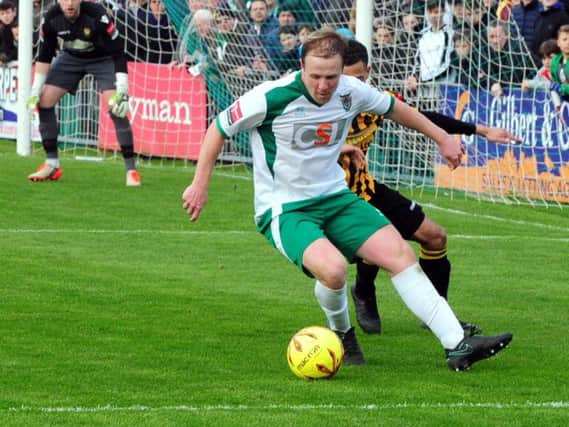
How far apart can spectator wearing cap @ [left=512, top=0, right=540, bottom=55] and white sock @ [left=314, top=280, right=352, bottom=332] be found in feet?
32.0

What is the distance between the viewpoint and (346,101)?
7.68 metres

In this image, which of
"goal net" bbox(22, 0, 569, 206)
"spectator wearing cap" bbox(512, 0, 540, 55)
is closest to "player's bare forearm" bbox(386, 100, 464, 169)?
"goal net" bbox(22, 0, 569, 206)

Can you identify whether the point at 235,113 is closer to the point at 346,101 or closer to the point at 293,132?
the point at 293,132

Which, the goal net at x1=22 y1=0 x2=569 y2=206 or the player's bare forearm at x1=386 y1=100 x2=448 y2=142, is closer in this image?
the player's bare forearm at x1=386 y1=100 x2=448 y2=142

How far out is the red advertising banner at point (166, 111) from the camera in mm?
19953

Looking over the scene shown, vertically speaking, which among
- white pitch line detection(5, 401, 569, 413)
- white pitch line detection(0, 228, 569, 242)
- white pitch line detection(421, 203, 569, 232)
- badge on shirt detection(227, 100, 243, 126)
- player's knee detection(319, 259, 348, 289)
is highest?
badge on shirt detection(227, 100, 243, 126)

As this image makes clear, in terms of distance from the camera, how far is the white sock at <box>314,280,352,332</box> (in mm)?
7625

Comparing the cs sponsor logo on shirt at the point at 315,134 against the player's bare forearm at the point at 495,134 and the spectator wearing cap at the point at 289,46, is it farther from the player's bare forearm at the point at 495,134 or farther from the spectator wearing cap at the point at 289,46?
the spectator wearing cap at the point at 289,46

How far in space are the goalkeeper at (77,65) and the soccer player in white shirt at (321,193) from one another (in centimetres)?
851

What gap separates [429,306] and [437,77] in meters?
9.45

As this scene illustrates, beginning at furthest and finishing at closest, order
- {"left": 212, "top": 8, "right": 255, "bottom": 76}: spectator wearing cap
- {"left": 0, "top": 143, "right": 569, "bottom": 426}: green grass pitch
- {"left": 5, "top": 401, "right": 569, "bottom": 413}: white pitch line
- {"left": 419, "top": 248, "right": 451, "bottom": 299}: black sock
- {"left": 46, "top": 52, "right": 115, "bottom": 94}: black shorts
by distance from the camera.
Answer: {"left": 212, "top": 8, "right": 255, "bottom": 76}: spectator wearing cap
{"left": 46, "top": 52, "right": 115, "bottom": 94}: black shorts
{"left": 419, "top": 248, "right": 451, "bottom": 299}: black sock
{"left": 0, "top": 143, "right": 569, "bottom": 426}: green grass pitch
{"left": 5, "top": 401, "right": 569, "bottom": 413}: white pitch line

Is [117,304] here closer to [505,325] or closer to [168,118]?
[505,325]

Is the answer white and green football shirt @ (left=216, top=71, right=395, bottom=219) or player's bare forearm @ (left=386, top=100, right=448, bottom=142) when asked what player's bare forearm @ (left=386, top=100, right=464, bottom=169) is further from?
white and green football shirt @ (left=216, top=71, right=395, bottom=219)

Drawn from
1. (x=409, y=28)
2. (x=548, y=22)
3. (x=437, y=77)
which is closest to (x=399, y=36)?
(x=409, y=28)
